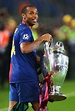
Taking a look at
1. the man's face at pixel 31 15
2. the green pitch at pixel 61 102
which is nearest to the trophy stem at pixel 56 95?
the man's face at pixel 31 15

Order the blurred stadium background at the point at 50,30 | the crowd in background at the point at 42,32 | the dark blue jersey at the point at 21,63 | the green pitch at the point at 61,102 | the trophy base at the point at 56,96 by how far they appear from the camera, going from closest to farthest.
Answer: the trophy base at the point at 56,96 < the dark blue jersey at the point at 21,63 < the green pitch at the point at 61,102 < the blurred stadium background at the point at 50,30 < the crowd in background at the point at 42,32

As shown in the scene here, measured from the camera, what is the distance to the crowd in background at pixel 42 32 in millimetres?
14797

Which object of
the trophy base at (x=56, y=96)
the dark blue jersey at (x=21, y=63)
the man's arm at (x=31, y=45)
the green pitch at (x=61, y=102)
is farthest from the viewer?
the green pitch at (x=61, y=102)

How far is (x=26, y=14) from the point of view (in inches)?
243

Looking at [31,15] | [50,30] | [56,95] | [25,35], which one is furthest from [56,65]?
[50,30]

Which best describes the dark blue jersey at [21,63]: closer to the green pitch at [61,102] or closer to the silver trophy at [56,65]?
the silver trophy at [56,65]

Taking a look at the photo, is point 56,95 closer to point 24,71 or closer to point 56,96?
point 56,96

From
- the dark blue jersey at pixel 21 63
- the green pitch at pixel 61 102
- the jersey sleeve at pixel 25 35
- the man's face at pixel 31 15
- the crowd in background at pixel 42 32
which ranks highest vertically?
the crowd in background at pixel 42 32

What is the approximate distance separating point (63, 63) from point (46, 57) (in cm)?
22

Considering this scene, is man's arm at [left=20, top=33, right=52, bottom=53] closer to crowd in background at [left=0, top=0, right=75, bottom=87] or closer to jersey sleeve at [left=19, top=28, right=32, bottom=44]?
jersey sleeve at [left=19, top=28, right=32, bottom=44]

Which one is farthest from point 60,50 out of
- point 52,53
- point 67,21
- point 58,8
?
point 58,8

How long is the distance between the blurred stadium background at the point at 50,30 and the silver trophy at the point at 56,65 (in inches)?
80.8

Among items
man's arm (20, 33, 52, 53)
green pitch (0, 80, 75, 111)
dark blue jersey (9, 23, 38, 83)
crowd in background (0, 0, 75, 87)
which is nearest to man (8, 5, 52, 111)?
dark blue jersey (9, 23, 38, 83)

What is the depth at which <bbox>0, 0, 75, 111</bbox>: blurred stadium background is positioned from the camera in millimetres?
11953
